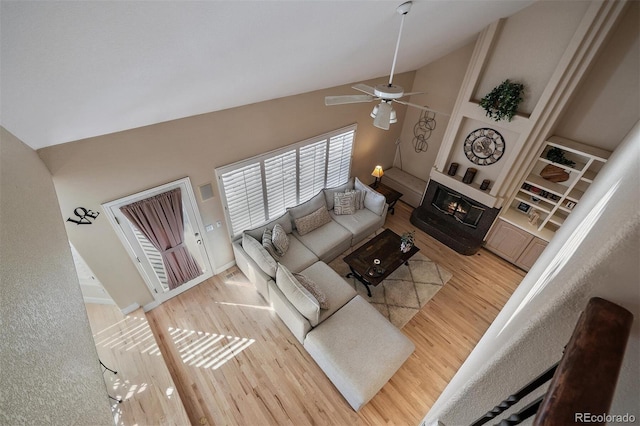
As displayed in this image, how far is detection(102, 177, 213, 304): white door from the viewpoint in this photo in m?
3.28

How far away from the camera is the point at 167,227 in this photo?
368cm

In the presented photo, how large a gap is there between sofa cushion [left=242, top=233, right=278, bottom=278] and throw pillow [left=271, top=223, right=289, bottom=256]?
1.03 ft

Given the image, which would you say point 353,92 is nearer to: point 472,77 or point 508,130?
point 472,77

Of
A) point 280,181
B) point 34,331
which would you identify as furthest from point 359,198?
point 34,331

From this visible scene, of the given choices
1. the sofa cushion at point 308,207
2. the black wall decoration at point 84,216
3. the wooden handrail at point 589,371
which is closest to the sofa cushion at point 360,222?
the sofa cushion at point 308,207

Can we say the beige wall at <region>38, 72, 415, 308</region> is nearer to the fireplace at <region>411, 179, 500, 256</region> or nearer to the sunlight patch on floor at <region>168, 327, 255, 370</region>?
the sunlight patch on floor at <region>168, 327, 255, 370</region>

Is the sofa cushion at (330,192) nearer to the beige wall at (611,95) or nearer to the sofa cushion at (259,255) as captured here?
the sofa cushion at (259,255)

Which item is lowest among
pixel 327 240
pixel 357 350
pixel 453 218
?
pixel 357 350

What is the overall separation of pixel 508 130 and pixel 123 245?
5.91m

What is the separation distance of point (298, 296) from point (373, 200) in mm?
2708

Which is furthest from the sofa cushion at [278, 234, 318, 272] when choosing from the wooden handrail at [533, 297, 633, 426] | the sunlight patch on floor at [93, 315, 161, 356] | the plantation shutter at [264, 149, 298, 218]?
the wooden handrail at [533, 297, 633, 426]

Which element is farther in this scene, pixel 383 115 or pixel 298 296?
pixel 298 296

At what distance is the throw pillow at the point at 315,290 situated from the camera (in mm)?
3649

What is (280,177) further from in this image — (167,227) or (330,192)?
(167,227)
